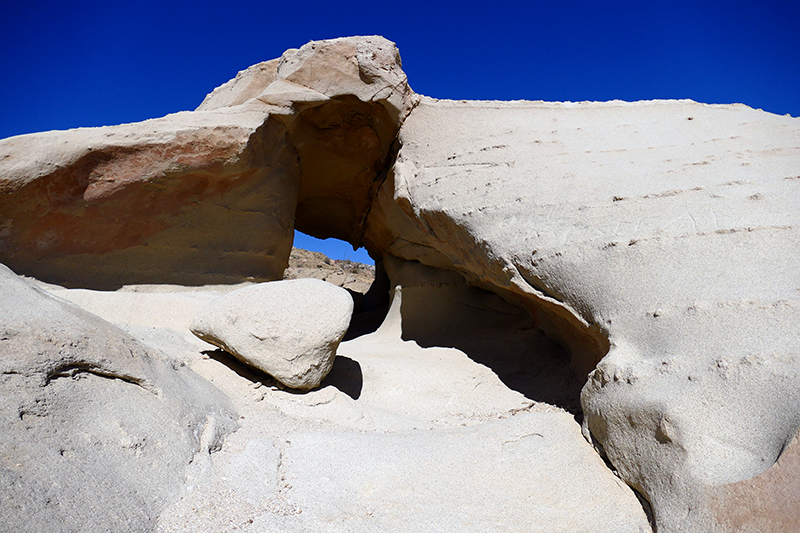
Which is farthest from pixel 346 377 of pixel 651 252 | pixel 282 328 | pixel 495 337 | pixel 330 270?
pixel 330 270

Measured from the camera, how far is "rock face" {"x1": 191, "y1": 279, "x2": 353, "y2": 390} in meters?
2.45

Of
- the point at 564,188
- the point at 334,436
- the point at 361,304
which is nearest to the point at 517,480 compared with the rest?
the point at 334,436

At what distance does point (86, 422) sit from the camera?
4.92 ft

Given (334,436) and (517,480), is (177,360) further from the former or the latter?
(517,480)

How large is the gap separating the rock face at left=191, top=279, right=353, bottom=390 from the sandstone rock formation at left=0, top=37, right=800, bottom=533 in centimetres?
14

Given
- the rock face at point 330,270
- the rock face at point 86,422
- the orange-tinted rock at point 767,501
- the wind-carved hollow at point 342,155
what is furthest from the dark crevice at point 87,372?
the rock face at point 330,270

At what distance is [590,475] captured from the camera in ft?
6.01

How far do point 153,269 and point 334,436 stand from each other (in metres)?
2.76

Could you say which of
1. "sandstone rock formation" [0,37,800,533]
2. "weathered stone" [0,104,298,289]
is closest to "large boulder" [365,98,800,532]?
"sandstone rock formation" [0,37,800,533]

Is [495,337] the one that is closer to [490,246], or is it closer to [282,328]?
[490,246]

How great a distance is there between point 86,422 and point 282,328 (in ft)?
3.46

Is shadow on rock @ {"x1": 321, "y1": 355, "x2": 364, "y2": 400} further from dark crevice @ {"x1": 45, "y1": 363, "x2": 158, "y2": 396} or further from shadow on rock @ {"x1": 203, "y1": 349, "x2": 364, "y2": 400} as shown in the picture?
dark crevice @ {"x1": 45, "y1": 363, "x2": 158, "y2": 396}

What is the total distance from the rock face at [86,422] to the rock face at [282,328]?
367mm

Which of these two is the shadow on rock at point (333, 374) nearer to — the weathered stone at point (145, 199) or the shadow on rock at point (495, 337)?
the shadow on rock at point (495, 337)
